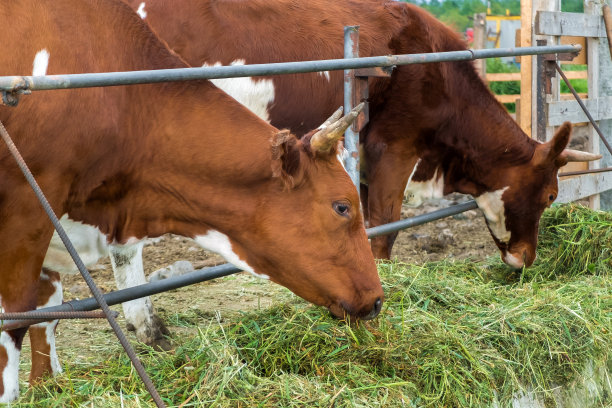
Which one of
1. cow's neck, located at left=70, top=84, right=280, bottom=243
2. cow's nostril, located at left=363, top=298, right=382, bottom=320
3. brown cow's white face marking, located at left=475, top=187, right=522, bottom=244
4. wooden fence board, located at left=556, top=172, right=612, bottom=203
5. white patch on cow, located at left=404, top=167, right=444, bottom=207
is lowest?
wooden fence board, located at left=556, top=172, right=612, bottom=203

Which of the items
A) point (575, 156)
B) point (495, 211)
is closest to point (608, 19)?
point (575, 156)

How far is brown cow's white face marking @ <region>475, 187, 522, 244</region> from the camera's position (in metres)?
5.95

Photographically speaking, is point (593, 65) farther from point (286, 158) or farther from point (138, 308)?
point (286, 158)

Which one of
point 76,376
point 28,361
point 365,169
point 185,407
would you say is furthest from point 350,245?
point 365,169

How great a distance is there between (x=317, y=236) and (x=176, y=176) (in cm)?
63

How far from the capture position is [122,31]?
346 centimetres

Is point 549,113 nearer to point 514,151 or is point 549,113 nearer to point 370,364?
point 514,151

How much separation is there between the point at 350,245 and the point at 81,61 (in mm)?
1310

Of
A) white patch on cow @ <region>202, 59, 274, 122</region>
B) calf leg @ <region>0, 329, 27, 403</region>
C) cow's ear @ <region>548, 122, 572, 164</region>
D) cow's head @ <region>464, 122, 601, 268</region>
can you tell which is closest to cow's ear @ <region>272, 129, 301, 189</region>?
calf leg @ <region>0, 329, 27, 403</region>

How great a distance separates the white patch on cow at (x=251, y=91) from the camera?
4.86 meters

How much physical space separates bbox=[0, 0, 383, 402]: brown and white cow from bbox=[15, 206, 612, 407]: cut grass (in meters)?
0.23

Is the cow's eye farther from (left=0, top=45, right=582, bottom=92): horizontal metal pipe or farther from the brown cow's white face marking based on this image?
the brown cow's white face marking

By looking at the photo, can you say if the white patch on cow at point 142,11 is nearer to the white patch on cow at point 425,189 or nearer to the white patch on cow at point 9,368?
the white patch on cow at point 9,368

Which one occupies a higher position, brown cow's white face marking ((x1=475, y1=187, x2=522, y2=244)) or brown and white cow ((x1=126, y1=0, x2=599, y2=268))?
brown and white cow ((x1=126, y1=0, x2=599, y2=268))
